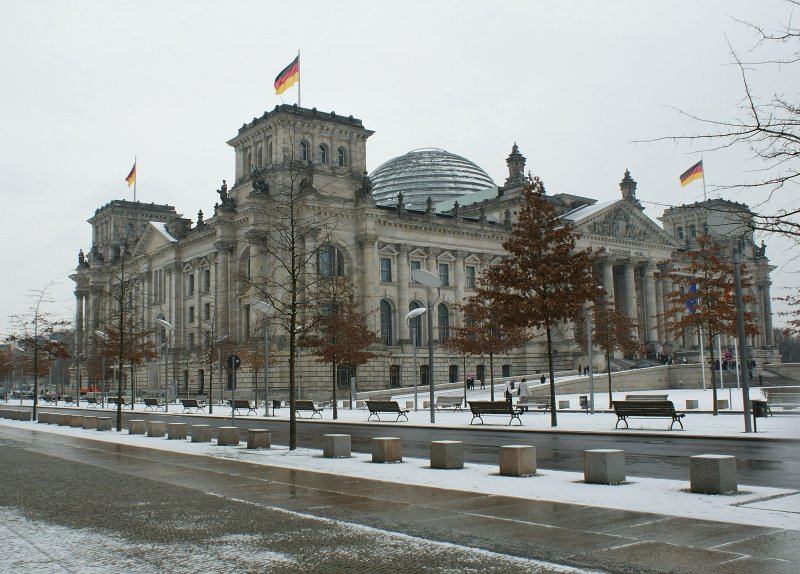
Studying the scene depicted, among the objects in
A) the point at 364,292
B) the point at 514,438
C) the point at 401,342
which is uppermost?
the point at 364,292

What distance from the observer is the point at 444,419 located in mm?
38531

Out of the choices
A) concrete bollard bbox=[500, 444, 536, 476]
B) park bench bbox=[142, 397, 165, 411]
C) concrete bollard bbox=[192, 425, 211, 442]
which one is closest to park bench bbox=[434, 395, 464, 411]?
concrete bollard bbox=[192, 425, 211, 442]

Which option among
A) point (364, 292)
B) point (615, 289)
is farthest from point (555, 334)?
point (364, 292)

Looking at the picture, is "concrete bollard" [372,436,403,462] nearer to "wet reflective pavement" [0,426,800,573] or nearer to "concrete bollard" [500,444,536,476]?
"wet reflective pavement" [0,426,800,573]

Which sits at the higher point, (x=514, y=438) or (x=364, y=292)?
(x=364, y=292)

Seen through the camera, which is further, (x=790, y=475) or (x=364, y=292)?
(x=364, y=292)

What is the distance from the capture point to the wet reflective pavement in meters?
8.40

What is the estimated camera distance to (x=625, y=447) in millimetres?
22469

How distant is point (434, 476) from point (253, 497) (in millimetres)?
3955

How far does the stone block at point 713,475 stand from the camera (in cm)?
1270

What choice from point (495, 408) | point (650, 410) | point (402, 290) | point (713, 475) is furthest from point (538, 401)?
point (402, 290)

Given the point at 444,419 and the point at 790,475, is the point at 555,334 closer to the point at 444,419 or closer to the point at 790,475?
the point at 444,419

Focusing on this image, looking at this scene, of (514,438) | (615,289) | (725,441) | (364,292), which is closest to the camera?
(725,441)

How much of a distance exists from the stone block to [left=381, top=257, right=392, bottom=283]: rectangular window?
6480 centimetres
